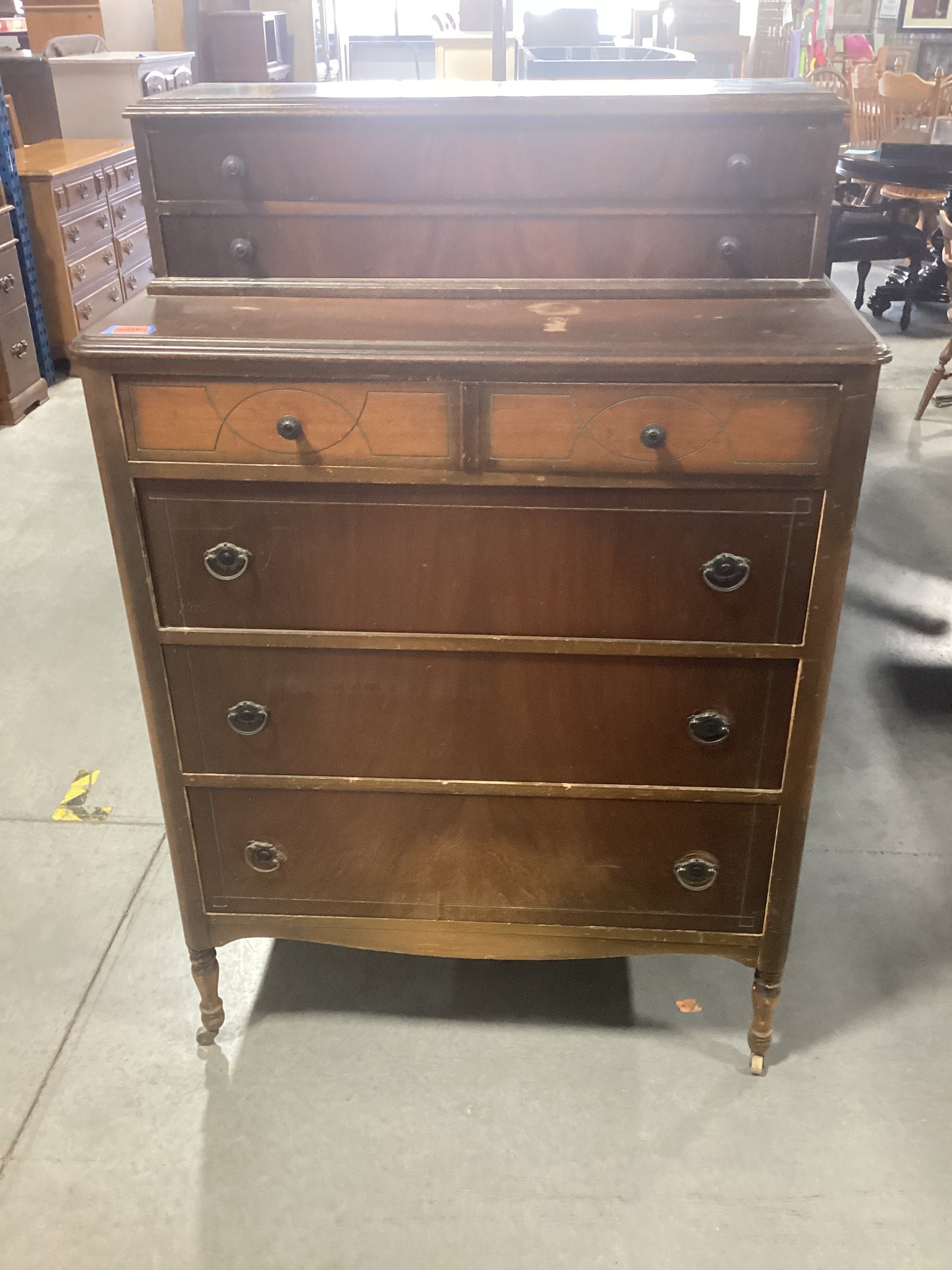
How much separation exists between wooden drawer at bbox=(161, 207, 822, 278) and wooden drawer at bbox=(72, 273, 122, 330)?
12.4ft

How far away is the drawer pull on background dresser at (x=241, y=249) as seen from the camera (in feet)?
4.85

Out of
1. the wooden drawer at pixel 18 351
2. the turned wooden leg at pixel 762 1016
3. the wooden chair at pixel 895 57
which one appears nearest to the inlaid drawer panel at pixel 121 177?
the wooden drawer at pixel 18 351

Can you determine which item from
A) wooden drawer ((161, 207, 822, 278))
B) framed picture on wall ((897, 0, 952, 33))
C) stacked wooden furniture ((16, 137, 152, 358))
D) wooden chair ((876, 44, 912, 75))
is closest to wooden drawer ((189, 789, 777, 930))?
wooden drawer ((161, 207, 822, 278))

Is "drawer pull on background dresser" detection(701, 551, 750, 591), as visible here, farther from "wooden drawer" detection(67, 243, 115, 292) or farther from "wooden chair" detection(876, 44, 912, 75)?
"wooden chair" detection(876, 44, 912, 75)

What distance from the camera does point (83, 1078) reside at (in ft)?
5.87

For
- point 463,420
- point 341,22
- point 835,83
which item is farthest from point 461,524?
point 341,22

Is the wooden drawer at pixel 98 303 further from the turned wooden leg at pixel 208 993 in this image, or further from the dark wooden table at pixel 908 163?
the turned wooden leg at pixel 208 993

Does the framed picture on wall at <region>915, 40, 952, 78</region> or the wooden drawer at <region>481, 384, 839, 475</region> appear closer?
the wooden drawer at <region>481, 384, 839, 475</region>

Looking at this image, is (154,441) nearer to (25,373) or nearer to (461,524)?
(461,524)

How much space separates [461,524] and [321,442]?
216mm

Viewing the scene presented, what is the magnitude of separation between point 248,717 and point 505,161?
0.88m

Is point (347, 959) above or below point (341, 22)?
below

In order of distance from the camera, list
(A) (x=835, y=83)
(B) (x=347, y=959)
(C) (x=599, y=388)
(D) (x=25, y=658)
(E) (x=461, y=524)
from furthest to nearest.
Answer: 1. (A) (x=835, y=83)
2. (D) (x=25, y=658)
3. (B) (x=347, y=959)
4. (E) (x=461, y=524)
5. (C) (x=599, y=388)

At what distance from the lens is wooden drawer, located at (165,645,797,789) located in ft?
4.93
